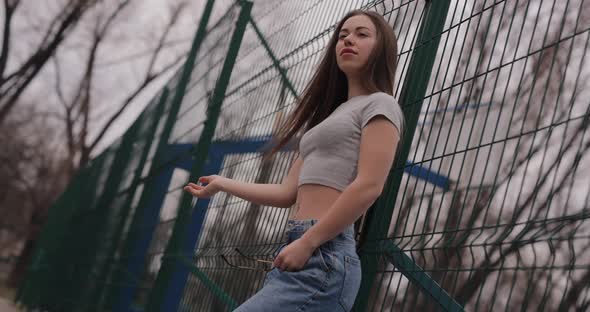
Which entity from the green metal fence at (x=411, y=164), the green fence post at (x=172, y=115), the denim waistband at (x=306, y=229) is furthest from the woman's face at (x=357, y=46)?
the green fence post at (x=172, y=115)

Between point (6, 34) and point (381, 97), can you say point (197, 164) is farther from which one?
point (6, 34)

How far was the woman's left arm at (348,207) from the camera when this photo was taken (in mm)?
2164

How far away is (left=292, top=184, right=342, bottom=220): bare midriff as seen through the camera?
7.72 feet

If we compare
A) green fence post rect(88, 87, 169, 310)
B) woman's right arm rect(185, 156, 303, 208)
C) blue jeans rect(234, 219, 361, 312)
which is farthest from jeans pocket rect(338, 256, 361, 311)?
green fence post rect(88, 87, 169, 310)

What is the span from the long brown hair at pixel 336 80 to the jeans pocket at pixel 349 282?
0.54m

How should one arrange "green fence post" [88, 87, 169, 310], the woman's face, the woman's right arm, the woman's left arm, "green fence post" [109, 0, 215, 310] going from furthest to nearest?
1. "green fence post" [88, 87, 169, 310]
2. "green fence post" [109, 0, 215, 310]
3. the woman's right arm
4. the woman's face
5. the woman's left arm

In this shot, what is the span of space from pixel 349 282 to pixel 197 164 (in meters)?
2.77

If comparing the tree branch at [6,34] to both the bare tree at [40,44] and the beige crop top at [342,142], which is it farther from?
the beige crop top at [342,142]

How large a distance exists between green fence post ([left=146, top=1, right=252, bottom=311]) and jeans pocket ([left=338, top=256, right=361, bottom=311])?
2.57 m

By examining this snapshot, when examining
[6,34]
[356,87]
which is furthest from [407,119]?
[6,34]

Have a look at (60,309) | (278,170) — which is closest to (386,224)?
(278,170)

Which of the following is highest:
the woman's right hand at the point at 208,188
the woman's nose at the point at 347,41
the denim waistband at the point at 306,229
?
the woman's nose at the point at 347,41

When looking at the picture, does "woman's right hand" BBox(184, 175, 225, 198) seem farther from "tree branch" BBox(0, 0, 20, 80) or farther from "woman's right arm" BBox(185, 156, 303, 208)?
"tree branch" BBox(0, 0, 20, 80)

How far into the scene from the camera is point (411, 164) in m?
2.66
